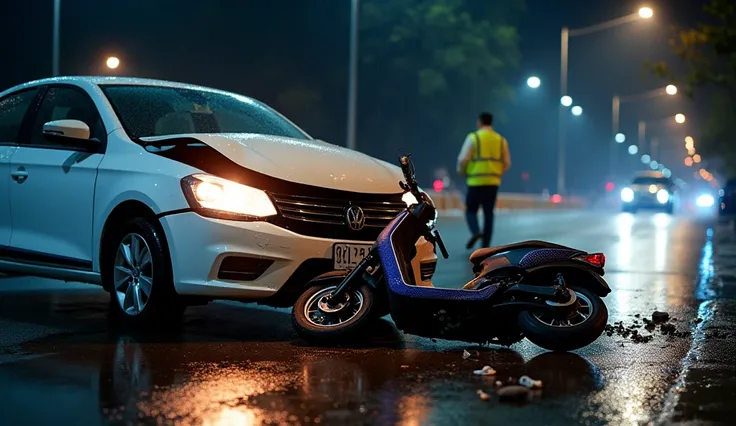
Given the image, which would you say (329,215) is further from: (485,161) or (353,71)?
(353,71)

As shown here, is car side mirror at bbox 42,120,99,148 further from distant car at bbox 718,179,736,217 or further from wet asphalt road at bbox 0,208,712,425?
distant car at bbox 718,179,736,217

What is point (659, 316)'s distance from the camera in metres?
8.45

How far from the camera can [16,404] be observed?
512 cm

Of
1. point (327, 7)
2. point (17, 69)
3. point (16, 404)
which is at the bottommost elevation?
point (16, 404)

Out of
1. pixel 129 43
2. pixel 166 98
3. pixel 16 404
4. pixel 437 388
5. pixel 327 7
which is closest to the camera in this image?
pixel 16 404

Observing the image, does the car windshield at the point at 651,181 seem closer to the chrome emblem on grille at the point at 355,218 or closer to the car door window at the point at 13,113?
the car door window at the point at 13,113

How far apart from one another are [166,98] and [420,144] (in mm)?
54711

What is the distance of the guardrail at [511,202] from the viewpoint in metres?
35.3

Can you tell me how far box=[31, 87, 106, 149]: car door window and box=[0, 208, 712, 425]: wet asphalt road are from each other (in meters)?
1.29

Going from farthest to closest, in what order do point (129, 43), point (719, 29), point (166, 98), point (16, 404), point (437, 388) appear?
point (129, 43) < point (719, 29) < point (166, 98) < point (437, 388) < point (16, 404)

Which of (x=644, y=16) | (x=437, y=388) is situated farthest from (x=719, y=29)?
(x=437, y=388)

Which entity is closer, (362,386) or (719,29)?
(362,386)

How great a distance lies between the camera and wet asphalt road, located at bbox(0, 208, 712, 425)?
493 cm

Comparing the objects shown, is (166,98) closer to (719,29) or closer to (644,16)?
(719,29)
